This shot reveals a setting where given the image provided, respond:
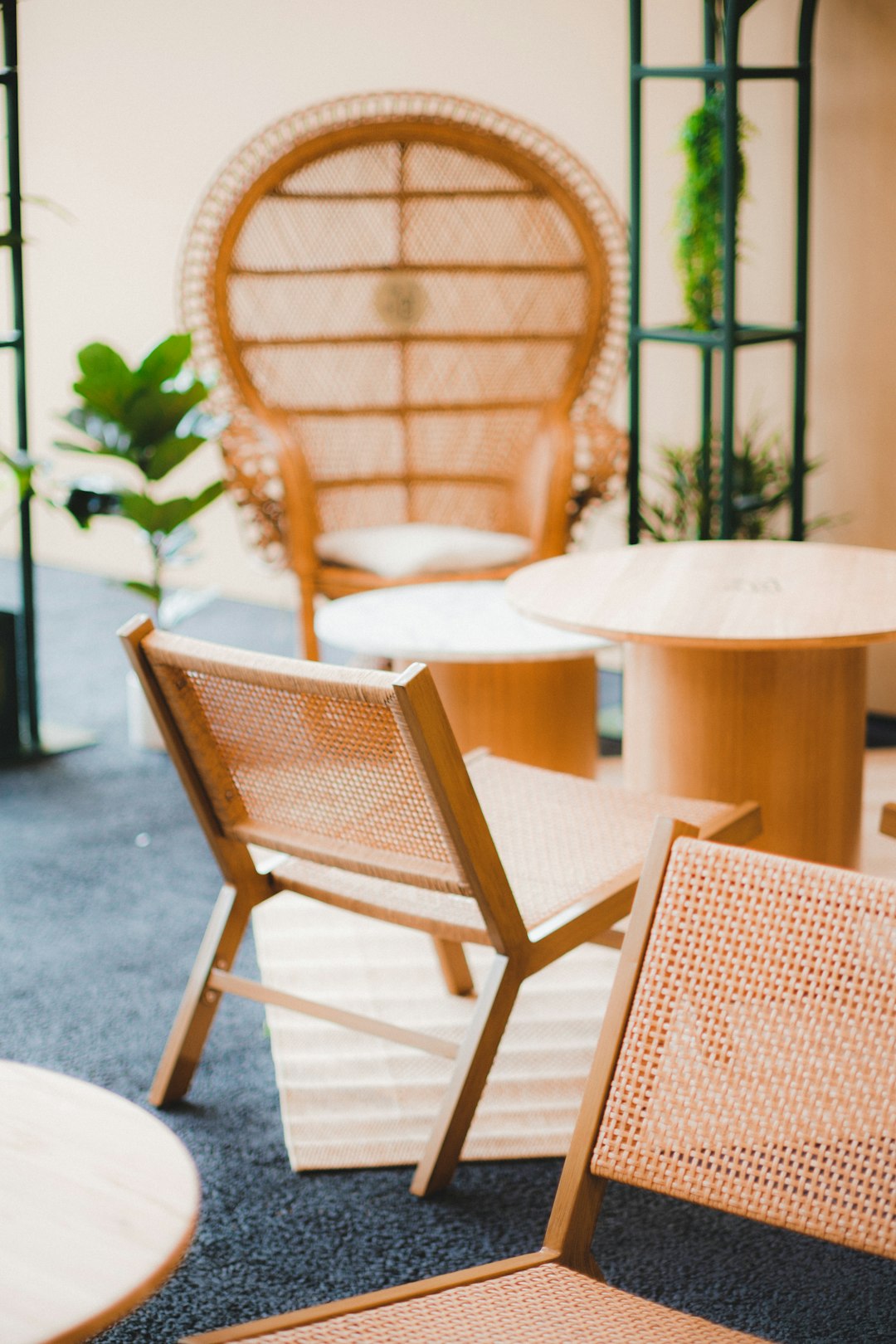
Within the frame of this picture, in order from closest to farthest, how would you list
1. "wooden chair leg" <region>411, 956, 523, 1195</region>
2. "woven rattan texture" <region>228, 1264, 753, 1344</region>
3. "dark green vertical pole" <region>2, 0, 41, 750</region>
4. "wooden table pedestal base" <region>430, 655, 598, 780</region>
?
"woven rattan texture" <region>228, 1264, 753, 1344</region> < "wooden chair leg" <region>411, 956, 523, 1195</region> < "wooden table pedestal base" <region>430, 655, 598, 780</region> < "dark green vertical pole" <region>2, 0, 41, 750</region>

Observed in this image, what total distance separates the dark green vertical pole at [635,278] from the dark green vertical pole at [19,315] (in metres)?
1.50

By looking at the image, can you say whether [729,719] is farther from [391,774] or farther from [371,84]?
[371,84]

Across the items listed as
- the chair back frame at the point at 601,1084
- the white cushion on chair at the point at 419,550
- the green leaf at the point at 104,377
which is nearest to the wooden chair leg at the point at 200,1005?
the chair back frame at the point at 601,1084

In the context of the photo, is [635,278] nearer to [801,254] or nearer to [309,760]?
[801,254]

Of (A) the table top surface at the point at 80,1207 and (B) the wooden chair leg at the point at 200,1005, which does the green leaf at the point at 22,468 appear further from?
(A) the table top surface at the point at 80,1207

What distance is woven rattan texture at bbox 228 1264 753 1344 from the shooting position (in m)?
1.29

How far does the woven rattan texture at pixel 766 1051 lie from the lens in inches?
50.8

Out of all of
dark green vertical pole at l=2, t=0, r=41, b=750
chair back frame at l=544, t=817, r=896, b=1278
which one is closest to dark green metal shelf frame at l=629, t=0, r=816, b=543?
dark green vertical pole at l=2, t=0, r=41, b=750

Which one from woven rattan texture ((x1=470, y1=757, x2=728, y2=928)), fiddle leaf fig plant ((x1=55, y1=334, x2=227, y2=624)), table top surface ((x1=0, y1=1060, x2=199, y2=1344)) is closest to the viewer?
table top surface ((x1=0, y1=1060, x2=199, y2=1344))

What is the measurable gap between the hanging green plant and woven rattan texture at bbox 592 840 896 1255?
2.84 meters

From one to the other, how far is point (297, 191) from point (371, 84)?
1.18 m

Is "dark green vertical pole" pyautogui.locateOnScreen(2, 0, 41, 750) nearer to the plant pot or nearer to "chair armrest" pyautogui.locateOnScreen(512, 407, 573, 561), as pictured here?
the plant pot

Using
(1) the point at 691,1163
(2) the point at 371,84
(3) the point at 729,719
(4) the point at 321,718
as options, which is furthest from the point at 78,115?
(1) the point at 691,1163

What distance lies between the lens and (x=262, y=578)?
19.9 ft
